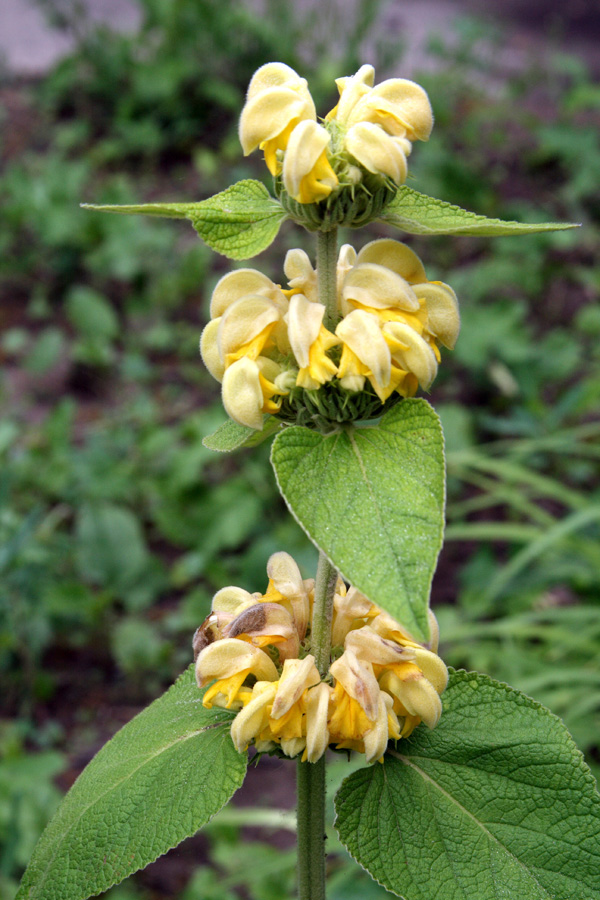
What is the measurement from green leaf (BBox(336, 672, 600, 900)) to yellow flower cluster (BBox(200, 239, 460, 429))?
0.36m

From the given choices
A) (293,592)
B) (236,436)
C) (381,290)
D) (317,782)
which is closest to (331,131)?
(381,290)

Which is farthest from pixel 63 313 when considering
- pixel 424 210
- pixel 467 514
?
pixel 424 210

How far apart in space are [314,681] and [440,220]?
438 mm

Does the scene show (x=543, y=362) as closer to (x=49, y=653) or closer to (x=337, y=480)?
(x=49, y=653)

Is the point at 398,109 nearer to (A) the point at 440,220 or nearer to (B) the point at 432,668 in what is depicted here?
(A) the point at 440,220

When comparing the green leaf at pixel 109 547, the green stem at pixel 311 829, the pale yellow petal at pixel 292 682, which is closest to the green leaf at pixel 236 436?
the pale yellow petal at pixel 292 682

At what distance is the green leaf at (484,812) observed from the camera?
777 mm

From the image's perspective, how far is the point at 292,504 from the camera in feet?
2.15

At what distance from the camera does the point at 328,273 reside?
30.9 inches

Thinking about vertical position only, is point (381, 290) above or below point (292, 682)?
above

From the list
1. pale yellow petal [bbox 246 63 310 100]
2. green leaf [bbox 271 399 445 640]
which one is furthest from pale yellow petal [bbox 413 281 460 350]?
pale yellow petal [bbox 246 63 310 100]

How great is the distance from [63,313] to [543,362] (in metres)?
2.07

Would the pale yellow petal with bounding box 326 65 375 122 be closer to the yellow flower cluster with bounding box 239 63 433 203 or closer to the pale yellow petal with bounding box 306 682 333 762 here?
the yellow flower cluster with bounding box 239 63 433 203

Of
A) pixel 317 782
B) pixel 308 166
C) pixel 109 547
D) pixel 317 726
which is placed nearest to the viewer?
pixel 308 166
